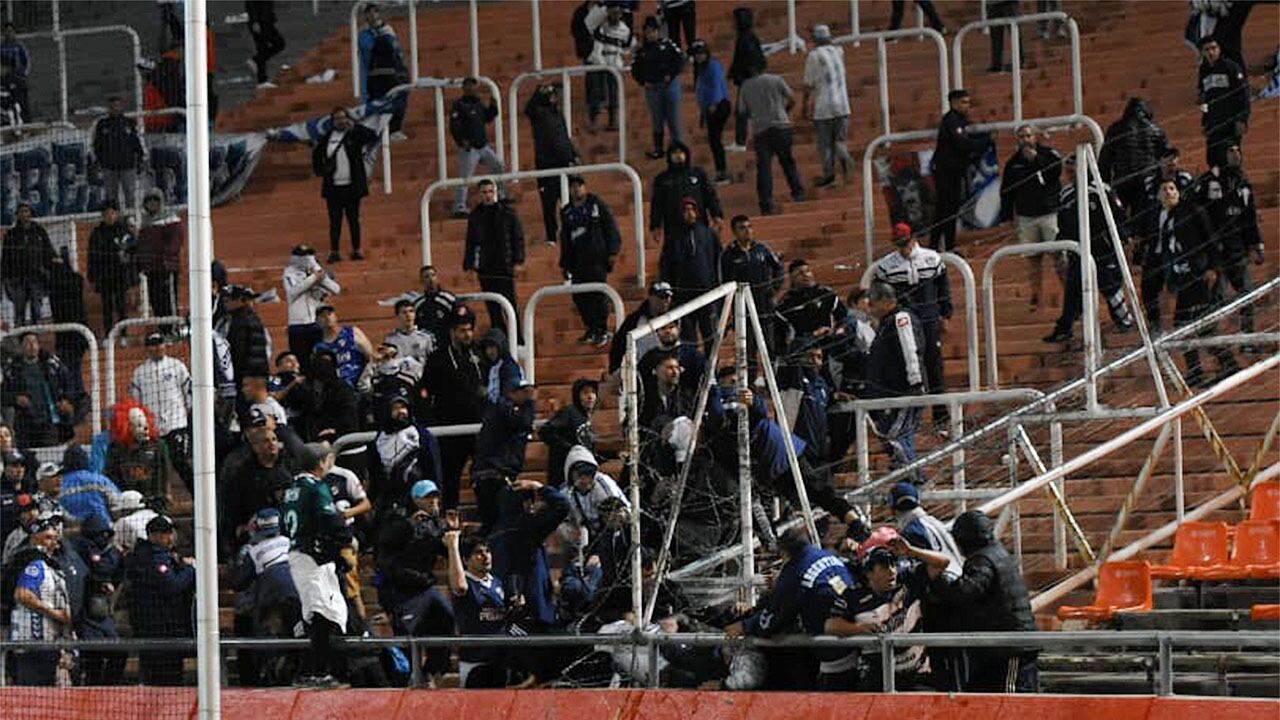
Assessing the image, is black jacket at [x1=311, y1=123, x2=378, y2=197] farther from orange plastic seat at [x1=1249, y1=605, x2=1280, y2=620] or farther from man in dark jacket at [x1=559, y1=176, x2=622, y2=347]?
orange plastic seat at [x1=1249, y1=605, x2=1280, y2=620]

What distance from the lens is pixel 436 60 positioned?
33.1m

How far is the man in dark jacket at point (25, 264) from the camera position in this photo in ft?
84.1

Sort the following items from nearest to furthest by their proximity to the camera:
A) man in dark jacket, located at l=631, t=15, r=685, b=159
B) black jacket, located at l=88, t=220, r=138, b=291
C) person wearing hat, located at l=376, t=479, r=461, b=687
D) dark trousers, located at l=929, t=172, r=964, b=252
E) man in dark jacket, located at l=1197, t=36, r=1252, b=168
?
person wearing hat, located at l=376, t=479, r=461, b=687
man in dark jacket, located at l=1197, t=36, r=1252, b=168
dark trousers, located at l=929, t=172, r=964, b=252
black jacket, located at l=88, t=220, r=138, b=291
man in dark jacket, located at l=631, t=15, r=685, b=159

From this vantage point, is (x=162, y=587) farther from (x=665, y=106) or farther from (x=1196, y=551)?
(x=665, y=106)

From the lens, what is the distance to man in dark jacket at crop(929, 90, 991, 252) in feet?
79.7

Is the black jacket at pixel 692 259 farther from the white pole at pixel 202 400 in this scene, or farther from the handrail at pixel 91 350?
the white pole at pixel 202 400

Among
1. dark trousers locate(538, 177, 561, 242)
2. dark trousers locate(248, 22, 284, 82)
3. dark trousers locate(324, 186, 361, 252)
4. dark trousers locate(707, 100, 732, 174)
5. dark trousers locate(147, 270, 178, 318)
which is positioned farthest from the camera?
dark trousers locate(248, 22, 284, 82)

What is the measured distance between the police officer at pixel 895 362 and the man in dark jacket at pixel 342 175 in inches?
304

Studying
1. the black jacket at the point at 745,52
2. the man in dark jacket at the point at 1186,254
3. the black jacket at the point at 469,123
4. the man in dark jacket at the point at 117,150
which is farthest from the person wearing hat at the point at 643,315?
the man in dark jacket at the point at 117,150

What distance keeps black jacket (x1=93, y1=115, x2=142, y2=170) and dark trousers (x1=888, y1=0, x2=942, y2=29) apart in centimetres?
724

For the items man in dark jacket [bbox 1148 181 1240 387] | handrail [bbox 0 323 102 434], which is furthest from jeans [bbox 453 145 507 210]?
man in dark jacket [bbox 1148 181 1240 387]

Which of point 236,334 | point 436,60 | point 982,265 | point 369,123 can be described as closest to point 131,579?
point 236,334

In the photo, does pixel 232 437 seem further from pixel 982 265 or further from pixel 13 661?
pixel 982 265

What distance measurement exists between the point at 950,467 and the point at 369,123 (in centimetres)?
1121
